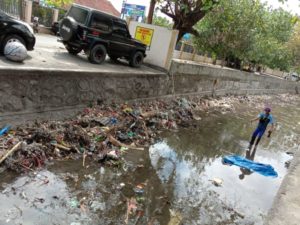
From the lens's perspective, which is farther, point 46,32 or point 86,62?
point 46,32

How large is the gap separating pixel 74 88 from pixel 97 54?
2746mm

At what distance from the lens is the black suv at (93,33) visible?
11.3 metres

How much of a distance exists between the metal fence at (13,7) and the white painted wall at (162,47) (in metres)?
10.7

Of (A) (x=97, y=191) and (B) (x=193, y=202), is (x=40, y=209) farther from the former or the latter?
(B) (x=193, y=202)

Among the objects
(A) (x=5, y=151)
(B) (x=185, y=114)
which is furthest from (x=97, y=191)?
(B) (x=185, y=114)

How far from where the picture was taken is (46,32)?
22047 millimetres

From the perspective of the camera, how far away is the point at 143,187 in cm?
680

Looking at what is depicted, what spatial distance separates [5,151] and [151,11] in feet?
36.2

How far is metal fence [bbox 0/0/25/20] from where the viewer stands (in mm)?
19858

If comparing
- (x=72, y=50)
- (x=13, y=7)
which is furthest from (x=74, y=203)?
(x=13, y=7)

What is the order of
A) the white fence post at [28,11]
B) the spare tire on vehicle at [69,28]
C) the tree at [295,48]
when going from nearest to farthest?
the spare tire on vehicle at [69,28] → the white fence post at [28,11] → the tree at [295,48]

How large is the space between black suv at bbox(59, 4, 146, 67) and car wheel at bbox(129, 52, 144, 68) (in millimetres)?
597

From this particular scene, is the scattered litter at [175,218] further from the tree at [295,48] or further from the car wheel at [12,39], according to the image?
the tree at [295,48]

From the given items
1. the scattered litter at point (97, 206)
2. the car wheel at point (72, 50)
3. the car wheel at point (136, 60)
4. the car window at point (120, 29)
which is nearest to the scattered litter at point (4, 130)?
the scattered litter at point (97, 206)
